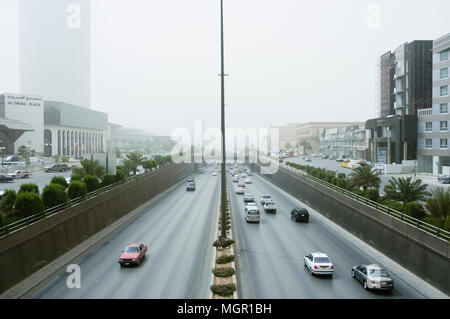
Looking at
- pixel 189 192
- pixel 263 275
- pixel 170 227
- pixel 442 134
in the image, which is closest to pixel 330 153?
pixel 442 134

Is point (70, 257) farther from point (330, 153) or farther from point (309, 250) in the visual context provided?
point (330, 153)

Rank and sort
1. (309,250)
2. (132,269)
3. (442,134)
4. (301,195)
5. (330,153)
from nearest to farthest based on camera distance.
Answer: (132,269)
(309,250)
(301,195)
(442,134)
(330,153)

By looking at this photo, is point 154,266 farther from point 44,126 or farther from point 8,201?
point 44,126

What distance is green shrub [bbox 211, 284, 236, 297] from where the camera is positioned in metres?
17.0

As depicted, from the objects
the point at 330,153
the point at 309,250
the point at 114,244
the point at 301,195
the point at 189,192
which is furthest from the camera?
the point at 330,153

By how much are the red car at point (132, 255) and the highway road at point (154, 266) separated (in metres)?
0.35

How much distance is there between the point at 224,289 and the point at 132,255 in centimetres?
821

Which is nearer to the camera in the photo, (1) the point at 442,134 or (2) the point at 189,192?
(2) the point at 189,192

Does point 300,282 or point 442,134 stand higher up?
point 442,134

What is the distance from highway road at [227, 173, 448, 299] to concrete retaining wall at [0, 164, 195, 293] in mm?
11473

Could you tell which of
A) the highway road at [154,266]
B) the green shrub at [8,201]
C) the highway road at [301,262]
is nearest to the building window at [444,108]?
the highway road at [301,262]

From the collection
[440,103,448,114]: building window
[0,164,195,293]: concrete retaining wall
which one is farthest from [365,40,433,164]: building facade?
[0,164,195,293]: concrete retaining wall

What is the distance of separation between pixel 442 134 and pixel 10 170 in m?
84.0

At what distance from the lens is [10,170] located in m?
75.5
